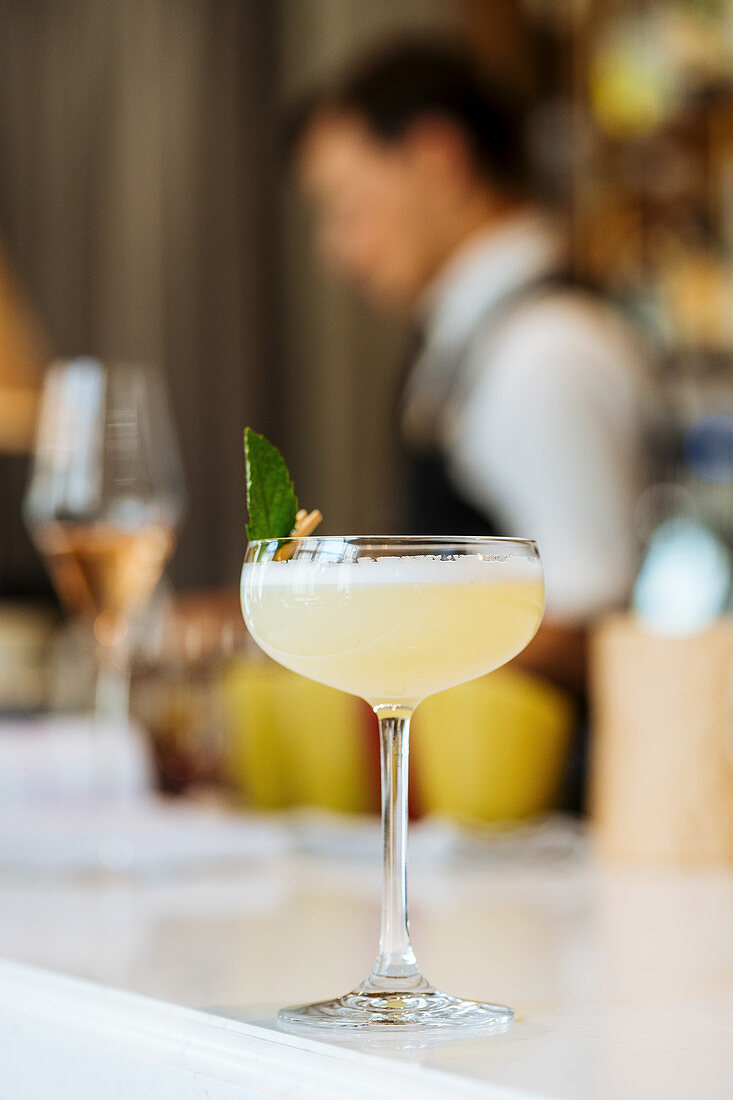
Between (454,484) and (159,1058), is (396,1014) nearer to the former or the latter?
(159,1058)

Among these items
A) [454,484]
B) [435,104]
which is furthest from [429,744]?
[435,104]

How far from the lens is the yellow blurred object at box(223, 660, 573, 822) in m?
1.22

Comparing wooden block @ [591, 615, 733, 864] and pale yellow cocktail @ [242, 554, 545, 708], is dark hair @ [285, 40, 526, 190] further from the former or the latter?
pale yellow cocktail @ [242, 554, 545, 708]

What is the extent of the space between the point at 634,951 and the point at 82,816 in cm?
62

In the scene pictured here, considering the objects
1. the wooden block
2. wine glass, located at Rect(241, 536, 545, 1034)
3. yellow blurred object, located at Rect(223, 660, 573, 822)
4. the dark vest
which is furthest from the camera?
the dark vest

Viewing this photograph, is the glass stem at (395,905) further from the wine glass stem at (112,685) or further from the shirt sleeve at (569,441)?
the shirt sleeve at (569,441)

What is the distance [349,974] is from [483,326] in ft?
5.29

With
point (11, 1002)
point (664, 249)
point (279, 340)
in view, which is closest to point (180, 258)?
point (279, 340)

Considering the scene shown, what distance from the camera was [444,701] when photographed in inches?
47.9

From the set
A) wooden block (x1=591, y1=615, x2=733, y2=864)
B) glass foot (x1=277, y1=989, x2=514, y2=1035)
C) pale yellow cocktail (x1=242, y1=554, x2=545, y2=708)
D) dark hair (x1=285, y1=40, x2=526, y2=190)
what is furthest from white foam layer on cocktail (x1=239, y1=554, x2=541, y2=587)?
dark hair (x1=285, y1=40, x2=526, y2=190)

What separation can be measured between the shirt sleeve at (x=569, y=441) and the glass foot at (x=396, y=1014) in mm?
1441

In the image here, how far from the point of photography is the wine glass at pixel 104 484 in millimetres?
1216

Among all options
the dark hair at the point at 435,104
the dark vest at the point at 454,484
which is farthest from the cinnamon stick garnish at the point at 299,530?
the dark hair at the point at 435,104

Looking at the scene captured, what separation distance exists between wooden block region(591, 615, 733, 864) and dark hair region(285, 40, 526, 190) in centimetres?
129
